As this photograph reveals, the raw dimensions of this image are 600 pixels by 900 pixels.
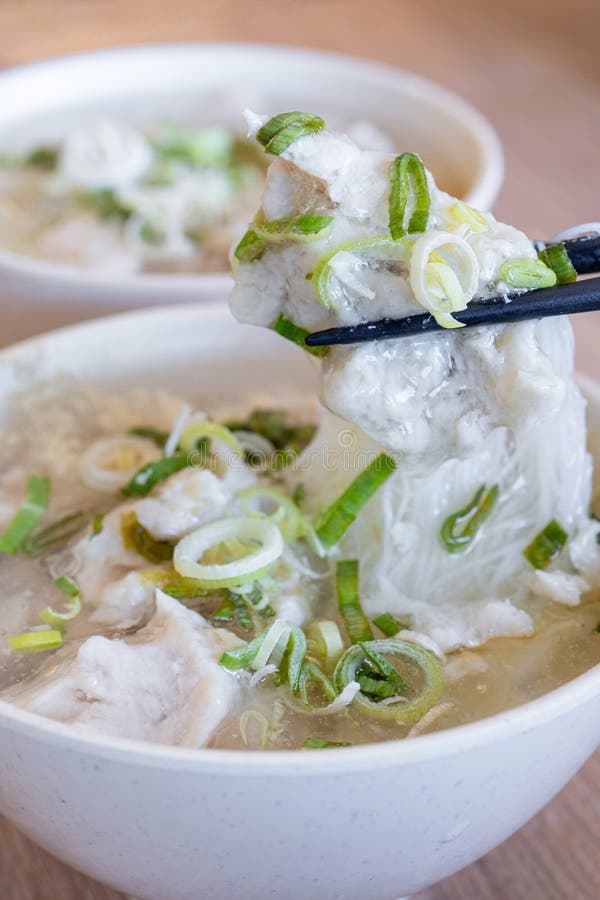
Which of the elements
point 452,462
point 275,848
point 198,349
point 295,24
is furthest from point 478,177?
point 295,24

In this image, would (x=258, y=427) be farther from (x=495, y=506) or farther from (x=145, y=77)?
(x=145, y=77)

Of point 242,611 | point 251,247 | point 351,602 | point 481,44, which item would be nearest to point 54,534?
point 242,611

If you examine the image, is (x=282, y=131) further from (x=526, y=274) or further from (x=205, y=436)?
(x=205, y=436)

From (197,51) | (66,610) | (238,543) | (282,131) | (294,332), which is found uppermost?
(197,51)

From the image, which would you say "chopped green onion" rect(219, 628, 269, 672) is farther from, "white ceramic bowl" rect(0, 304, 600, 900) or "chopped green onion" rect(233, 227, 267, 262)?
"chopped green onion" rect(233, 227, 267, 262)

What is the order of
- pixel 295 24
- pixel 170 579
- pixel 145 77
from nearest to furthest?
pixel 170 579 < pixel 145 77 < pixel 295 24

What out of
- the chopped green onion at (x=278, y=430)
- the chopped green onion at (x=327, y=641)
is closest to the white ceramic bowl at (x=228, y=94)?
the chopped green onion at (x=278, y=430)
